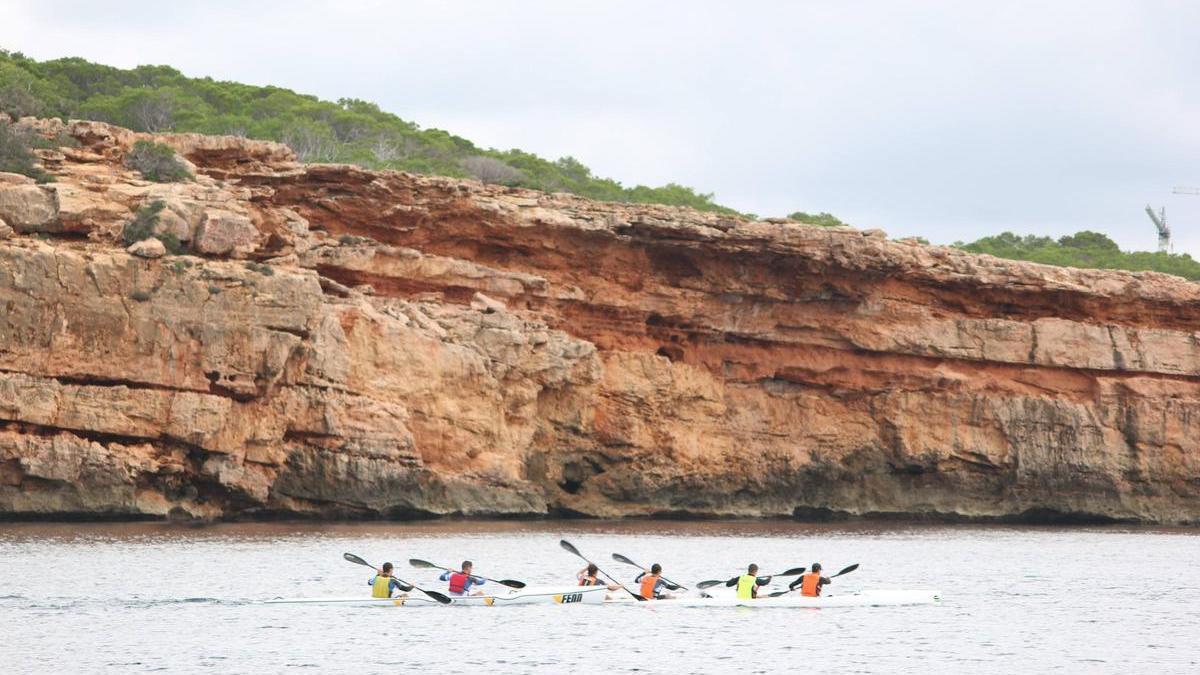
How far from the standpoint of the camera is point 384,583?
2894cm

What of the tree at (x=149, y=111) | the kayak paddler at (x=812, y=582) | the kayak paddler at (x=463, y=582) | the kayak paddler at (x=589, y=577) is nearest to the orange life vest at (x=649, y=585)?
the kayak paddler at (x=589, y=577)

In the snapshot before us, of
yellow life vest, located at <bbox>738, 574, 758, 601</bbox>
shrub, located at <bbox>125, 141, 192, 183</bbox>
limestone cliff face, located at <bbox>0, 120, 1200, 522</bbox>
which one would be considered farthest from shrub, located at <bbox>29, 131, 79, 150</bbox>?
yellow life vest, located at <bbox>738, 574, 758, 601</bbox>

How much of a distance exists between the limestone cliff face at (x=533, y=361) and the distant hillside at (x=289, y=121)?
12.3m

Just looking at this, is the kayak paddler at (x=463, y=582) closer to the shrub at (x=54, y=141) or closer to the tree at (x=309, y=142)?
the shrub at (x=54, y=141)

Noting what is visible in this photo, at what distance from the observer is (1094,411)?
50.4 m

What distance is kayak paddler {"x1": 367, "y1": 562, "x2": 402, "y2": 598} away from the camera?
94.7 feet

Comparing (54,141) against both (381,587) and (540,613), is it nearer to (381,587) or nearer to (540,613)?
(381,587)

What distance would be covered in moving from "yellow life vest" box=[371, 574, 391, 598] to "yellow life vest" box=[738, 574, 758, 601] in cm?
608

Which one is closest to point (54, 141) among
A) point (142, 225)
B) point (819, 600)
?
point (142, 225)

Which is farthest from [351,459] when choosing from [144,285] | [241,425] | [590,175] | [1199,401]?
[590,175]

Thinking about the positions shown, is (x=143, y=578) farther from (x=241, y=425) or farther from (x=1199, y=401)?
(x=1199, y=401)

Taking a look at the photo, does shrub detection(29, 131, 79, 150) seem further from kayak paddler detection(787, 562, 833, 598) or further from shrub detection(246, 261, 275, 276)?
kayak paddler detection(787, 562, 833, 598)

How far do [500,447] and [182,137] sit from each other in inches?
465

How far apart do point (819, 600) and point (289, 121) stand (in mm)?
40483
